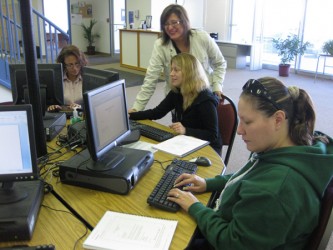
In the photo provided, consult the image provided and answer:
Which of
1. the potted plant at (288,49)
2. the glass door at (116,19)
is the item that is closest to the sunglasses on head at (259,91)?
the potted plant at (288,49)

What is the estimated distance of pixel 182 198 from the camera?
4.12 ft

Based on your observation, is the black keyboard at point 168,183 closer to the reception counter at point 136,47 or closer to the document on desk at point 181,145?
the document on desk at point 181,145

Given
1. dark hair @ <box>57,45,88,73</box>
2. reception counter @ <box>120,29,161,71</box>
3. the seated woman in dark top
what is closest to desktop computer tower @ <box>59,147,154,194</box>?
the seated woman in dark top

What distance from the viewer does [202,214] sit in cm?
116

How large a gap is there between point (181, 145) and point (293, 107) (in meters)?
0.87

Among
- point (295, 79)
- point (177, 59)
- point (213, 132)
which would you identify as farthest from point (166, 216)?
point (295, 79)

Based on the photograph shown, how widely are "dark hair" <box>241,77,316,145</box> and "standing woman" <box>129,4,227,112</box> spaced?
1.44 m

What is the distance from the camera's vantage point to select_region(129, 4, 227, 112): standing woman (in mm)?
2561

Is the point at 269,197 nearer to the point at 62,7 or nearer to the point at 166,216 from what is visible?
the point at 166,216

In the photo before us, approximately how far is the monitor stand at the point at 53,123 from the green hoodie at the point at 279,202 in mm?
1234

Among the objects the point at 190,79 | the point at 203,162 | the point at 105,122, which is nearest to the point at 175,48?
the point at 190,79

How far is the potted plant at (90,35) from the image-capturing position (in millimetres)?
10547

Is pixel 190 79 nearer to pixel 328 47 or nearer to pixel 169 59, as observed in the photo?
pixel 169 59

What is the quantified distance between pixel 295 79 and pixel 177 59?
5518 mm
